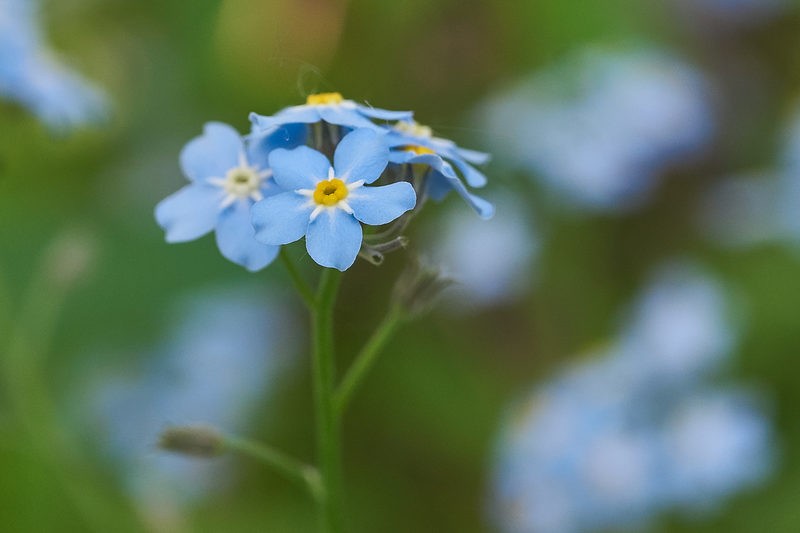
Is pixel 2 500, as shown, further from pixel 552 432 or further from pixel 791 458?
pixel 791 458

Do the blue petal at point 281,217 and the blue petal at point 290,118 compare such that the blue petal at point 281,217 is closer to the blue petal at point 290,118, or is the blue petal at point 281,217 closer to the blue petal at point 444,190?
the blue petal at point 290,118

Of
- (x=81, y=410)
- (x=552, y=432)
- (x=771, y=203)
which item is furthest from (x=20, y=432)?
(x=771, y=203)

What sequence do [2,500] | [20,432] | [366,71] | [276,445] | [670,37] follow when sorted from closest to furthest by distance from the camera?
[20,432] < [2,500] < [276,445] < [366,71] < [670,37]

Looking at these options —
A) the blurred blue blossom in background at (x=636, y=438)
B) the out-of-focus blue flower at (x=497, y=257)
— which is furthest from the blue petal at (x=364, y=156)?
the out-of-focus blue flower at (x=497, y=257)

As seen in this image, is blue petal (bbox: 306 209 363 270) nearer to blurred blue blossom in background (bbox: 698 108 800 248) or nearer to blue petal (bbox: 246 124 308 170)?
blue petal (bbox: 246 124 308 170)

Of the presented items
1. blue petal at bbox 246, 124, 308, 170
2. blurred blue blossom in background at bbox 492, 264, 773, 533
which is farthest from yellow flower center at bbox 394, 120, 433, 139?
blurred blue blossom in background at bbox 492, 264, 773, 533

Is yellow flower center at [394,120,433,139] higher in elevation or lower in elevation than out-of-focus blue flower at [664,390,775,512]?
higher
